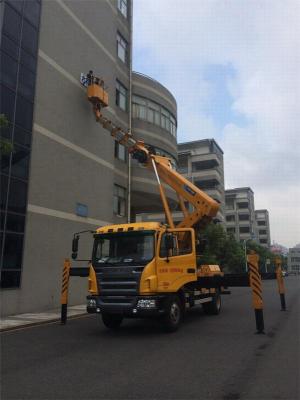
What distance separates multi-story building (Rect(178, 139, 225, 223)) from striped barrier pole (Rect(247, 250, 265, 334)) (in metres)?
59.6

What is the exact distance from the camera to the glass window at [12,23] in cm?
1702

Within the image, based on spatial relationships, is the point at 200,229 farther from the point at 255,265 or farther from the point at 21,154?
the point at 21,154

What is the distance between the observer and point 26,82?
709 inches

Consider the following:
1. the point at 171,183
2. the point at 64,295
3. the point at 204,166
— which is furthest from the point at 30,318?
the point at 204,166

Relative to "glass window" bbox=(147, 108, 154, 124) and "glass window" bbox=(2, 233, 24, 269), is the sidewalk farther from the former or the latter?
"glass window" bbox=(147, 108, 154, 124)

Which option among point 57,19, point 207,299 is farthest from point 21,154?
point 207,299

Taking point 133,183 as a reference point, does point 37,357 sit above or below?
below

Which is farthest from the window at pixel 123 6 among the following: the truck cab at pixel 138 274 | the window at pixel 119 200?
the truck cab at pixel 138 274

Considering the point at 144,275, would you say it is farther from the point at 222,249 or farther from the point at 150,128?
the point at 222,249

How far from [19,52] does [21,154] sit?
4.35 m

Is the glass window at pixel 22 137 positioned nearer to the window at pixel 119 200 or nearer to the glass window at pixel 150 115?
the window at pixel 119 200

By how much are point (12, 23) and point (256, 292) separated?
14.3m

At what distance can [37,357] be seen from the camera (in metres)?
8.62

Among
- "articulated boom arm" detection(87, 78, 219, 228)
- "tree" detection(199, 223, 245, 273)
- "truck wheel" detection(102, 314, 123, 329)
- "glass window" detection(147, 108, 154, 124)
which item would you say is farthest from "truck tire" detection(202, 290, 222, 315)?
"tree" detection(199, 223, 245, 273)
